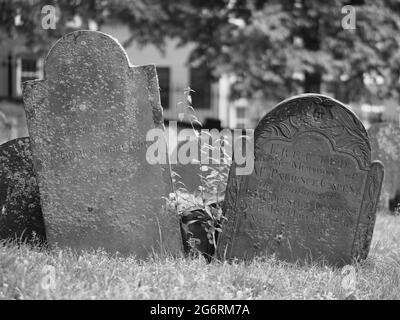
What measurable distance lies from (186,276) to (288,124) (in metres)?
1.58

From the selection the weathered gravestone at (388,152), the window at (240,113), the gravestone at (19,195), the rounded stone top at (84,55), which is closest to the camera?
the rounded stone top at (84,55)

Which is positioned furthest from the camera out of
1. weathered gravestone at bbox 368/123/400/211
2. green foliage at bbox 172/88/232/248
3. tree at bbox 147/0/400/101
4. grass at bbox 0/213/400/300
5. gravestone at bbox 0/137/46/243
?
tree at bbox 147/0/400/101

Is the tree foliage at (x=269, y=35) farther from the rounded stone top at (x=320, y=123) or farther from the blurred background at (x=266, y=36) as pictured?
the rounded stone top at (x=320, y=123)

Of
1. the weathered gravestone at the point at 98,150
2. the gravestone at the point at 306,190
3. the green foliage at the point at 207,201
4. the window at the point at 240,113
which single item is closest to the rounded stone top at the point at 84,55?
the weathered gravestone at the point at 98,150

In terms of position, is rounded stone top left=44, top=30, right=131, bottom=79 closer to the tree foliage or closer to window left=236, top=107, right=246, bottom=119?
the tree foliage

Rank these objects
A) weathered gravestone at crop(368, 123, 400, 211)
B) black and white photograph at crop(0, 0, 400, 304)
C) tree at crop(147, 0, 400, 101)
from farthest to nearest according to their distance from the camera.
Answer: tree at crop(147, 0, 400, 101) < weathered gravestone at crop(368, 123, 400, 211) < black and white photograph at crop(0, 0, 400, 304)

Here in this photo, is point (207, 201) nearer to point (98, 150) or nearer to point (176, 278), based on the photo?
point (98, 150)

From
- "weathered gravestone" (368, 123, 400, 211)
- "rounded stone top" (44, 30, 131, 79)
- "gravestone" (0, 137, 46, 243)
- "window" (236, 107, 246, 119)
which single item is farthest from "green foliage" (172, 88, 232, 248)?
"window" (236, 107, 246, 119)

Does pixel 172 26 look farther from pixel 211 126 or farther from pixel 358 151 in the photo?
pixel 358 151

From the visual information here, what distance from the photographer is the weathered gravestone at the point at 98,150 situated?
475cm

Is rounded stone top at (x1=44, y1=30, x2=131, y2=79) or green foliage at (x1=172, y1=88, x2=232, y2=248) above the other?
rounded stone top at (x1=44, y1=30, x2=131, y2=79)

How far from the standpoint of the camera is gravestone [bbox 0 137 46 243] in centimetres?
512

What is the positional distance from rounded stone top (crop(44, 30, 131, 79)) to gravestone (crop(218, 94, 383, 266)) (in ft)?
4.43

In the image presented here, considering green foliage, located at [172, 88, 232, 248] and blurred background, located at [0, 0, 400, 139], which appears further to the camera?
blurred background, located at [0, 0, 400, 139]
